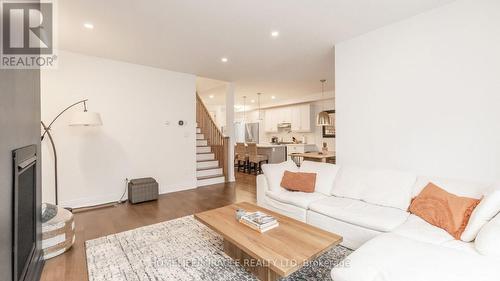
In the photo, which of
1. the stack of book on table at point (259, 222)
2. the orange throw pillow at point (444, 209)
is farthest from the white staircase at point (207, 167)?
the orange throw pillow at point (444, 209)

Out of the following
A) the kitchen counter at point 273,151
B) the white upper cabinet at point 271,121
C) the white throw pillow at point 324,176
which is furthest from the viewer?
the white upper cabinet at point 271,121

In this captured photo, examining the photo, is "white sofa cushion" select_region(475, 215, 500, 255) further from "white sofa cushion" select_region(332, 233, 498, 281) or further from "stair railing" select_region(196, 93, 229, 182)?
"stair railing" select_region(196, 93, 229, 182)

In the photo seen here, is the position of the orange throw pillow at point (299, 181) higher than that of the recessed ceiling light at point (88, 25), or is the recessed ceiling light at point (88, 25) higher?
the recessed ceiling light at point (88, 25)

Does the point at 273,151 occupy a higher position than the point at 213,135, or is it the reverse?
the point at 213,135

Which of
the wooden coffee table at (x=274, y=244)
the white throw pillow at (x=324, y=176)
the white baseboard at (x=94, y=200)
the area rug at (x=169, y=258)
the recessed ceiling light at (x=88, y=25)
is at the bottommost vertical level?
the area rug at (x=169, y=258)

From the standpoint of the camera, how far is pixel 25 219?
160cm

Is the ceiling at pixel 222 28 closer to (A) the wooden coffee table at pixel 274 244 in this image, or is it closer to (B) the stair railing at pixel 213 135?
(B) the stair railing at pixel 213 135

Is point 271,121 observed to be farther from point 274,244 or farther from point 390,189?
point 274,244

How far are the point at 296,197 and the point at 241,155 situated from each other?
463 centimetres

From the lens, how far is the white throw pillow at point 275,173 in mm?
3281

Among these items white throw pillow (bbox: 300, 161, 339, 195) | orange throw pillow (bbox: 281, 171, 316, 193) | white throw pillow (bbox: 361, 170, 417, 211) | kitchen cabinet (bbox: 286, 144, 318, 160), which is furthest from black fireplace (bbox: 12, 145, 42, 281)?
kitchen cabinet (bbox: 286, 144, 318, 160)

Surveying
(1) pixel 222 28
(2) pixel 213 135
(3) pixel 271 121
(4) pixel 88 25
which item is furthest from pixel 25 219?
(3) pixel 271 121

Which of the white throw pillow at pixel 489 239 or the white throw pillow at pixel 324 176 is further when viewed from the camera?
the white throw pillow at pixel 324 176

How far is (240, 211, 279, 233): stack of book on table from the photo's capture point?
1960 mm
